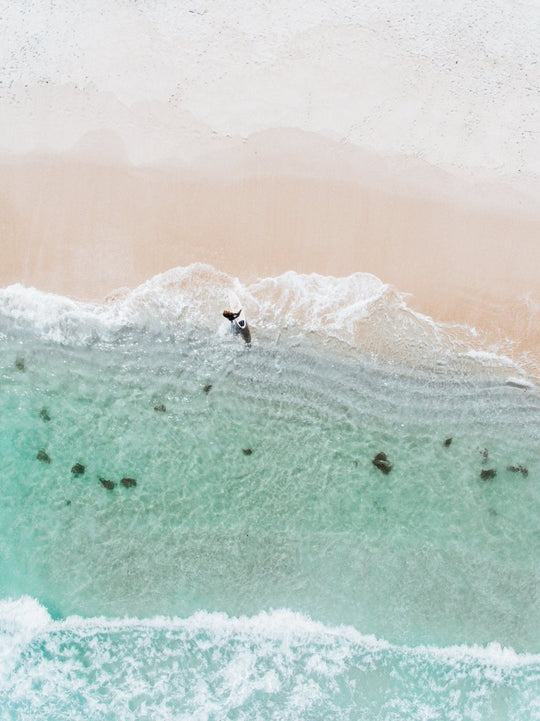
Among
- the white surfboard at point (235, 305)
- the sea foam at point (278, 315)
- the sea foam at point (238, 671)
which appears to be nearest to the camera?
the white surfboard at point (235, 305)

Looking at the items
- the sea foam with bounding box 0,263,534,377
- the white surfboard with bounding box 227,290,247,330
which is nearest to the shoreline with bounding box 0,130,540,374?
the sea foam with bounding box 0,263,534,377

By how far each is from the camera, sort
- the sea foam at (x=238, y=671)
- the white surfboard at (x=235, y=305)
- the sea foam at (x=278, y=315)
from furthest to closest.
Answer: the sea foam at (x=238, y=671) < the sea foam at (x=278, y=315) < the white surfboard at (x=235, y=305)

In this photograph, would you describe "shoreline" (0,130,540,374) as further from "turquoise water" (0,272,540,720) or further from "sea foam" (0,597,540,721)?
"sea foam" (0,597,540,721)

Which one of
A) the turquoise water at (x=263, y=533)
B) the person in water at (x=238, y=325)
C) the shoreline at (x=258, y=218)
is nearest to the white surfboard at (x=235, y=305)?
the person in water at (x=238, y=325)

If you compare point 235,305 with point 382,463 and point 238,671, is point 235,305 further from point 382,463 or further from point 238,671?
point 238,671

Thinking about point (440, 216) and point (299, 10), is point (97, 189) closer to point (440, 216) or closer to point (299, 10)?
point (299, 10)

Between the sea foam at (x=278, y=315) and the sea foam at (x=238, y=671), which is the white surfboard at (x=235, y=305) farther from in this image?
the sea foam at (x=238, y=671)

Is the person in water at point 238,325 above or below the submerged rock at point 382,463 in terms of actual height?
above

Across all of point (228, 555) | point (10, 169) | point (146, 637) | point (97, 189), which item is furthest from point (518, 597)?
point (10, 169)
